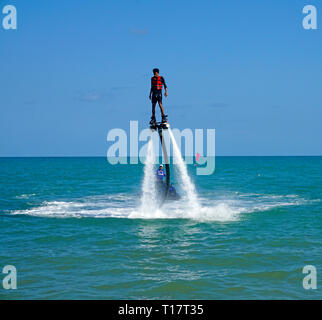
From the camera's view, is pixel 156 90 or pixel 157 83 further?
pixel 156 90

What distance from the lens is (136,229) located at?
1133 inches

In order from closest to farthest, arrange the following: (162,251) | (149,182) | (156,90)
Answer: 1. (156,90)
2. (162,251)
3. (149,182)

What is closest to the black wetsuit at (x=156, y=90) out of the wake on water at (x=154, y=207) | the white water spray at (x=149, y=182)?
the white water spray at (x=149, y=182)

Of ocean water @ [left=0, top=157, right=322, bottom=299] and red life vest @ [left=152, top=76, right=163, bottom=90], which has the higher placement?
red life vest @ [left=152, top=76, right=163, bottom=90]

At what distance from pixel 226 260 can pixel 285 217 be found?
14.0 metres

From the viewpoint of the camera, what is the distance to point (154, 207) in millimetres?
37000

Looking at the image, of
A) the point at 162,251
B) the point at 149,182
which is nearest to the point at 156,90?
the point at 162,251

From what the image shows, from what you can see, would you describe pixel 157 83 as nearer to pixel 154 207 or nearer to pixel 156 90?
pixel 156 90

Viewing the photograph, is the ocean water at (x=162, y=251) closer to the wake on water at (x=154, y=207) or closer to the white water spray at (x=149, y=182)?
the wake on water at (x=154, y=207)

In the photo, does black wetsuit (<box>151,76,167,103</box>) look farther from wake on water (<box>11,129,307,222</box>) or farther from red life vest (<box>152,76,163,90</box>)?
wake on water (<box>11,129,307,222</box>)

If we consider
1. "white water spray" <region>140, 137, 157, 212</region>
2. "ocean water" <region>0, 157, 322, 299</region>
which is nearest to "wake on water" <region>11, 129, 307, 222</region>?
"white water spray" <region>140, 137, 157, 212</region>

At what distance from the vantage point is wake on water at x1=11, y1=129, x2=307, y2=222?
32438 mm
